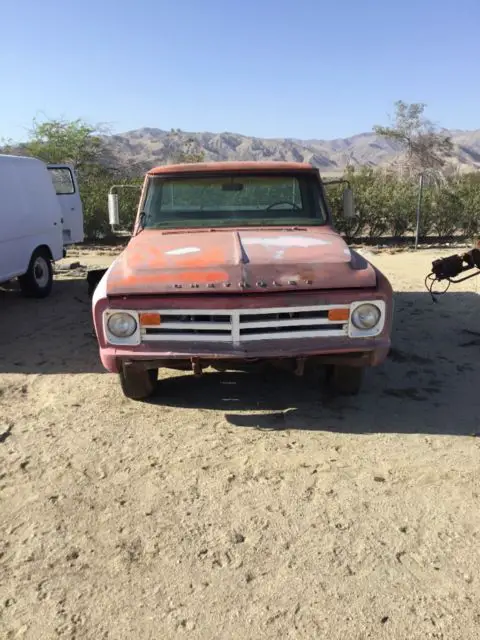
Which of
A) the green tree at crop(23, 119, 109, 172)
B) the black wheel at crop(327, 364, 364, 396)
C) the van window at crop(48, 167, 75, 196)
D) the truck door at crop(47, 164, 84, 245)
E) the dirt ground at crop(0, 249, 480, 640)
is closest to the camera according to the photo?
the dirt ground at crop(0, 249, 480, 640)

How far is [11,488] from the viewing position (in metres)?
3.07

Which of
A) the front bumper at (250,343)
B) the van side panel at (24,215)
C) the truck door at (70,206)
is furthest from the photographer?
the truck door at (70,206)

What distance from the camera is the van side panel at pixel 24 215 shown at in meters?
7.19

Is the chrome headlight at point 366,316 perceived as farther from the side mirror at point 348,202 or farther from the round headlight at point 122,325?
the side mirror at point 348,202

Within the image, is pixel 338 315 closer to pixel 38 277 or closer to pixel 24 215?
pixel 24 215

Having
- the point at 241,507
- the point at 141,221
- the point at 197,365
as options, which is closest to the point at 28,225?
the point at 141,221

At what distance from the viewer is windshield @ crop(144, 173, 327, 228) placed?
4.70 meters

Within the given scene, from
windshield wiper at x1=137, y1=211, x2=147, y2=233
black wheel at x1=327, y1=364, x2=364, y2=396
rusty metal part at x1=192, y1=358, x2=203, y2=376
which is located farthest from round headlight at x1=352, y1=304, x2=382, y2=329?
windshield wiper at x1=137, y1=211, x2=147, y2=233

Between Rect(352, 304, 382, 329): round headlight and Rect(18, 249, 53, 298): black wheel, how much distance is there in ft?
18.8

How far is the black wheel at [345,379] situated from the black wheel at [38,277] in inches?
206

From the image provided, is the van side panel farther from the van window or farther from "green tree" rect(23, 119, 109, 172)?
"green tree" rect(23, 119, 109, 172)

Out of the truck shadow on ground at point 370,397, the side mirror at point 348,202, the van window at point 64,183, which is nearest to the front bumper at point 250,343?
the truck shadow on ground at point 370,397

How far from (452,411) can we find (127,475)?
226 centimetres

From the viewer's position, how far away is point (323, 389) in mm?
4340
